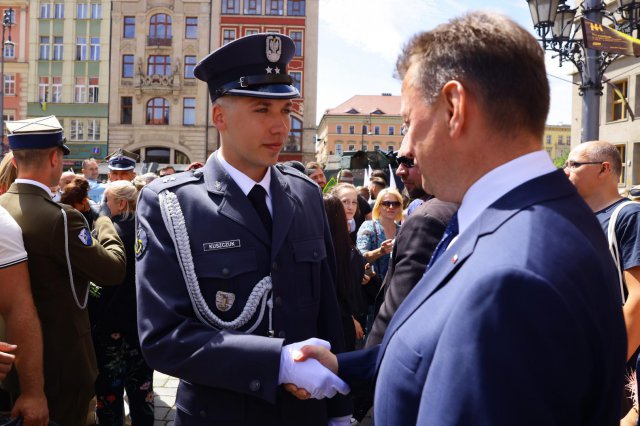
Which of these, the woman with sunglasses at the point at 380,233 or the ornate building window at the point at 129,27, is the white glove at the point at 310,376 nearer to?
the woman with sunglasses at the point at 380,233

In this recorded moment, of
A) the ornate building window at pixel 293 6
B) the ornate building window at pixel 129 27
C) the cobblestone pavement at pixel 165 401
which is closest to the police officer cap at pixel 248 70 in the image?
the cobblestone pavement at pixel 165 401

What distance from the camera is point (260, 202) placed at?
2.41 metres

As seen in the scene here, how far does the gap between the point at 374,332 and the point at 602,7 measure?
577 cm

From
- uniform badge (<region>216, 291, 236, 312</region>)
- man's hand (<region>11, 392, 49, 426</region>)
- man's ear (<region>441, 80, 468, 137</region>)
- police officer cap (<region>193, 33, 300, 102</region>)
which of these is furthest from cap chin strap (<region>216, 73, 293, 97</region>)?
man's hand (<region>11, 392, 49, 426</region>)

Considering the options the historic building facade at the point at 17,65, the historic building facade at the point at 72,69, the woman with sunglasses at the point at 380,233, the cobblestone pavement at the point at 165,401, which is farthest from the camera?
the historic building facade at the point at 72,69

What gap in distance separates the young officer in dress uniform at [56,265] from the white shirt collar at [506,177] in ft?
7.94

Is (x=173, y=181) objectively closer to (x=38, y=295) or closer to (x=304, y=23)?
(x=38, y=295)

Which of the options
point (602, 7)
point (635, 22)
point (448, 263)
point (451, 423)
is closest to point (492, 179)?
point (448, 263)

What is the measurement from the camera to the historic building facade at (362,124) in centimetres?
9056

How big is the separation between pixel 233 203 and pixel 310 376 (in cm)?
76

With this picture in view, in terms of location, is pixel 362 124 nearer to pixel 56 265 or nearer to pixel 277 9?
pixel 277 9

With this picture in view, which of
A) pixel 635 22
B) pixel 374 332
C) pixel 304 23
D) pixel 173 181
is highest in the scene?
pixel 304 23

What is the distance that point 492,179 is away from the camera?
4.14ft

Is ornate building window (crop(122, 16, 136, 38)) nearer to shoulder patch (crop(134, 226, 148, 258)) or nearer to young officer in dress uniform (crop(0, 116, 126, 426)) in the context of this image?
young officer in dress uniform (crop(0, 116, 126, 426))
